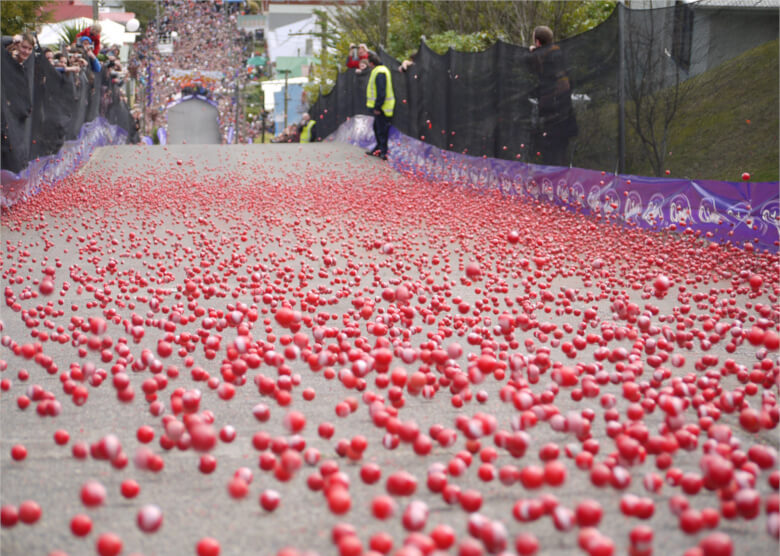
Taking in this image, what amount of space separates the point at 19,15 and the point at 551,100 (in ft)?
68.0

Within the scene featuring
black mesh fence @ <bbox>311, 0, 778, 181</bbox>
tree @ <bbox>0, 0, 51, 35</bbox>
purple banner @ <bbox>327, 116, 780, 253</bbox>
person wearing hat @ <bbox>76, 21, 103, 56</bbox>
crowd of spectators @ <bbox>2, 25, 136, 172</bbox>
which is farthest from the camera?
tree @ <bbox>0, 0, 51, 35</bbox>

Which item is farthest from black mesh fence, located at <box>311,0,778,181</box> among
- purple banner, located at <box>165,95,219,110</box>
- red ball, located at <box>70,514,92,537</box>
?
purple banner, located at <box>165,95,219,110</box>

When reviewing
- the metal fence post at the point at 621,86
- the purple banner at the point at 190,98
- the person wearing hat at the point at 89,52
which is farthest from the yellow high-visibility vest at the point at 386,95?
the purple banner at the point at 190,98

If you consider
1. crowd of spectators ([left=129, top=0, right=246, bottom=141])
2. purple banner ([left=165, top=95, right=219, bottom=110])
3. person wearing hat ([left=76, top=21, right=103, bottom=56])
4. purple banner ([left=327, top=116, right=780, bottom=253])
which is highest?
crowd of spectators ([left=129, top=0, right=246, bottom=141])

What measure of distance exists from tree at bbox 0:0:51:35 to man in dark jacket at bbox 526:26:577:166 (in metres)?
19.0

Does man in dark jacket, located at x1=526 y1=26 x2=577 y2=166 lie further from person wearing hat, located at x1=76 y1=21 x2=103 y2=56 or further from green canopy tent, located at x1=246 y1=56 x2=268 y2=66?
green canopy tent, located at x1=246 y1=56 x2=268 y2=66

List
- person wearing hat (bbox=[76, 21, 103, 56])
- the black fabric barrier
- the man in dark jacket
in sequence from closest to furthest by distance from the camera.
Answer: the black fabric barrier < the man in dark jacket < person wearing hat (bbox=[76, 21, 103, 56])

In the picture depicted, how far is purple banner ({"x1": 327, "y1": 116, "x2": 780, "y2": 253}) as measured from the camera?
6699 millimetres

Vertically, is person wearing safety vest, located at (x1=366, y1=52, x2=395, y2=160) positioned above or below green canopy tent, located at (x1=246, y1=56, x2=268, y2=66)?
below

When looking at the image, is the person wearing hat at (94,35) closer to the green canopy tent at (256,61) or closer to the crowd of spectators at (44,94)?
the crowd of spectators at (44,94)

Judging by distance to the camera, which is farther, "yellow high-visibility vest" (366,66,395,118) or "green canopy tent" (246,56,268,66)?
"green canopy tent" (246,56,268,66)

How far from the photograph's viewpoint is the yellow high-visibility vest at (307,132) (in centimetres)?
2861

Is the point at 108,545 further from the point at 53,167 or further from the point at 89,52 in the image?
the point at 89,52

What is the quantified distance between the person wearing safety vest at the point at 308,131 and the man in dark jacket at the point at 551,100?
60.0 feet
